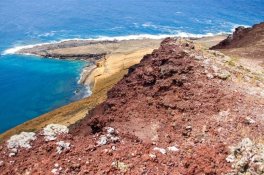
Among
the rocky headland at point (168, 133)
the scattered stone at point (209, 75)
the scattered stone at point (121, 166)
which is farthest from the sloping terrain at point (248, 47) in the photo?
the scattered stone at point (121, 166)

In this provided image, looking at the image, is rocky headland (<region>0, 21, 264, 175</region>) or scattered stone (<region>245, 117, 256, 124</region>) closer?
rocky headland (<region>0, 21, 264, 175</region>)

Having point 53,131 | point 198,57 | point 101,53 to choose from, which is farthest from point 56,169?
point 101,53

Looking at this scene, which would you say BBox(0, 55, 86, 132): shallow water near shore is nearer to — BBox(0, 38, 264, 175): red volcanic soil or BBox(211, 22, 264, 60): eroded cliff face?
BBox(211, 22, 264, 60): eroded cliff face

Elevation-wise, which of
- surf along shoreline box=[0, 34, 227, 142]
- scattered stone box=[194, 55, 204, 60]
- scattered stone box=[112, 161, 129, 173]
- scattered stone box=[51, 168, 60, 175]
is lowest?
surf along shoreline box=[0, 34, 227, 142]

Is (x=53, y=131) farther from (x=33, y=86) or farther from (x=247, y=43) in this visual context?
(x=33, y=86)

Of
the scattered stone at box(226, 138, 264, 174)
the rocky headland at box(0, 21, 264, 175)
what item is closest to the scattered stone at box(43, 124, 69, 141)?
the rocky headland at box(0, 21, 264, 175)

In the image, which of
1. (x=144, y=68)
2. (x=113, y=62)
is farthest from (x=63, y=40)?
(x=144, y=68)
